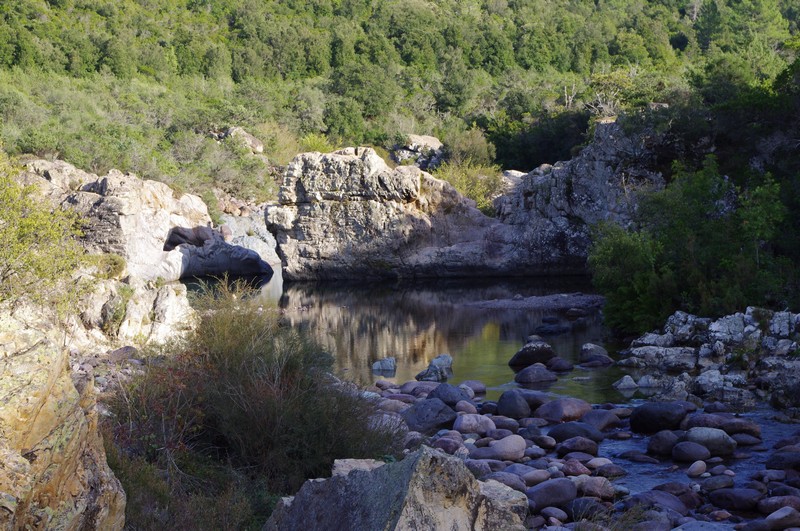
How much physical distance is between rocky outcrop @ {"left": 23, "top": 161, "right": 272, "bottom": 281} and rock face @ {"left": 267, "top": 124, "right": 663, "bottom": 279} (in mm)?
3546

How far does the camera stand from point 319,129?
7050 cm

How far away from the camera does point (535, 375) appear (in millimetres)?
16391

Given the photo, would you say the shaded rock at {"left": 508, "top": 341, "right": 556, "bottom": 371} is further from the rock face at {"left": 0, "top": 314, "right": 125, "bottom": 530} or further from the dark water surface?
the rock face at {"left": 0, "top": 314, "right": 125, "bottom": 530}

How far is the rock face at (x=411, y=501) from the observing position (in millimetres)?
4305

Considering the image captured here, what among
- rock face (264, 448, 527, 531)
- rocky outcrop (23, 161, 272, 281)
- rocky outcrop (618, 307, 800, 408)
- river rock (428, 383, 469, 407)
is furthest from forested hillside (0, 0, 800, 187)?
rock face (264, 448, 527, 531)

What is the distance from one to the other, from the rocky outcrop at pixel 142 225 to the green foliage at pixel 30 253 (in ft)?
56.1

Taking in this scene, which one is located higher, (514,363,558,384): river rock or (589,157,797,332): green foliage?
(589,157,797,332): green foliage

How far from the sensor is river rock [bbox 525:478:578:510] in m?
8.91

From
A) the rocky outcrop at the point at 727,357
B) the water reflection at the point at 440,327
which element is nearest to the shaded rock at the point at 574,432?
the water reflection at the point at 440,327

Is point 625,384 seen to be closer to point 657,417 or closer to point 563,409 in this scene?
point 563,409

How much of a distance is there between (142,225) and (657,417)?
31.4 m

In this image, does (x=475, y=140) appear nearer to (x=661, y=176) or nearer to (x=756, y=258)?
(x=661, y=176)

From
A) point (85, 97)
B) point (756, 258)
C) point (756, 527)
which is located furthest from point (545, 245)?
point (85, 97)

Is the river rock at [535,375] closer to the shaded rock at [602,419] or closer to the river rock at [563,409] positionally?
the river rock at [563,409]
